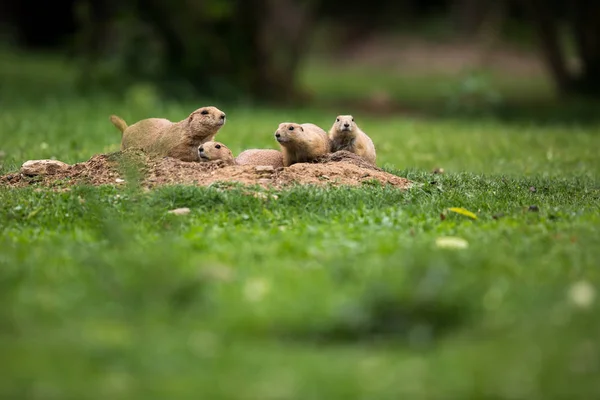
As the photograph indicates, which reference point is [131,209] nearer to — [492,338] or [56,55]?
[492,338]

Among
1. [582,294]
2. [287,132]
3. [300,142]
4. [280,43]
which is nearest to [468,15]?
[280,43]

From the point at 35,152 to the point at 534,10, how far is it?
1214 centimetres

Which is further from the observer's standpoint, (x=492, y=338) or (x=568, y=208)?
(x=568, y=208)

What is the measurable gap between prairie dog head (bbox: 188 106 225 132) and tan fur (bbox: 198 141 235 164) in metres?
0.15

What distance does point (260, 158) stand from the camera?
7.96m

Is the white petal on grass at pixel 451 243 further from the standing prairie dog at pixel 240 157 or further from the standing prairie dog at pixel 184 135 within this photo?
the standing prairie dog at pixel 184 135

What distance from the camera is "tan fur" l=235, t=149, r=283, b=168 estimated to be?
25.8 ft

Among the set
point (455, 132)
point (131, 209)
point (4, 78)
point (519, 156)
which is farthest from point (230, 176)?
point (4, 78)

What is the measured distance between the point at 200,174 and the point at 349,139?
1529 millimetres

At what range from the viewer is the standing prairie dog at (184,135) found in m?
7.84

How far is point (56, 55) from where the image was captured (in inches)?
1212

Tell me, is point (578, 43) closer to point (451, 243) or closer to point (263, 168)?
point (263, 168)

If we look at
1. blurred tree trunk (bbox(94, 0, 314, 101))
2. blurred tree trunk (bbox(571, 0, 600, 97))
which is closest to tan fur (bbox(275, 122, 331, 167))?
blurred tree trunk (bbox(94, 0, 314, 101))

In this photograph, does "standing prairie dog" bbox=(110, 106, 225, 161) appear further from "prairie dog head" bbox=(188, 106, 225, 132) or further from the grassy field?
the grassy field
